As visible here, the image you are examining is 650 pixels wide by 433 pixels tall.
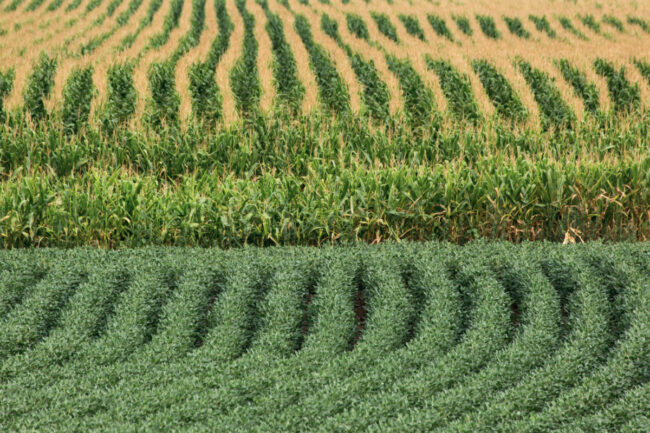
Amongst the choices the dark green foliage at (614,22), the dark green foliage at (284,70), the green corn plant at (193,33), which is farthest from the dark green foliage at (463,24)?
the green corn plant at (193,33)

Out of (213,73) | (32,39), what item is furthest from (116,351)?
(32,39)

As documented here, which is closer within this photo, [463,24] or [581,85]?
[581,85]

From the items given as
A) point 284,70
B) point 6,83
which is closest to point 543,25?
point 284,70

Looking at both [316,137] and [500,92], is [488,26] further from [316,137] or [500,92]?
[316,137]

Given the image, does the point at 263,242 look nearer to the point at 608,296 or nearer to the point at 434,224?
the point at 434,224

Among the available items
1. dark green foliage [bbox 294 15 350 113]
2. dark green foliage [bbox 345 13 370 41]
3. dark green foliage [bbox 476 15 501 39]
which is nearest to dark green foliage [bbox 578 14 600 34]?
dark green foliage [bbox 476 15 501 39]
